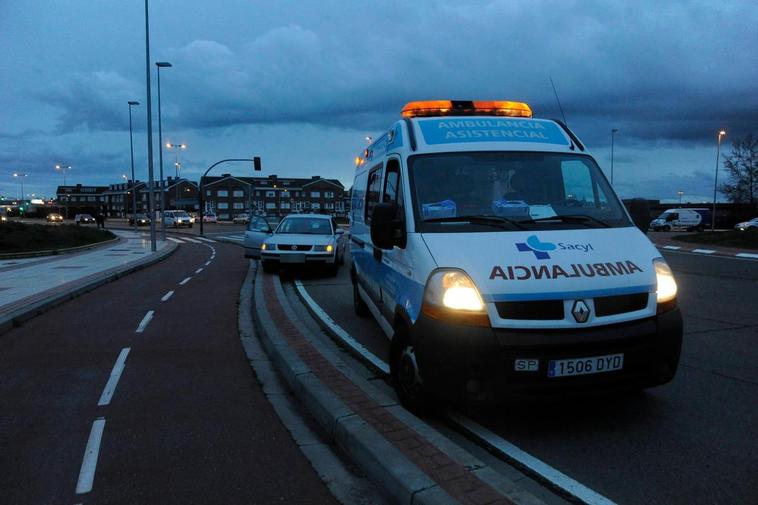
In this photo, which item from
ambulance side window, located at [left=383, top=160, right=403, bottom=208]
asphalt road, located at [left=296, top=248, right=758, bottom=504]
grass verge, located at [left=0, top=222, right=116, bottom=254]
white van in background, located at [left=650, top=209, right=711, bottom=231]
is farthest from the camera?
white van in background, located at [left=650, top=209, right=711, bottom=231]

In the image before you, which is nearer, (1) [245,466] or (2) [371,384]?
(1) [245,466]

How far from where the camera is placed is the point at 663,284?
404 centimetres

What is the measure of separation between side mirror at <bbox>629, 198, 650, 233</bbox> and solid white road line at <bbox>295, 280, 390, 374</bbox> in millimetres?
2822

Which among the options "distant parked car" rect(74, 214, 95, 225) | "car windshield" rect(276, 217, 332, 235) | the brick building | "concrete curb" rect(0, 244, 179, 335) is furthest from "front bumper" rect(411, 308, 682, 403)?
the brick building

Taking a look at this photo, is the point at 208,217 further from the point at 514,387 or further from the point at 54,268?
the point at 514,387

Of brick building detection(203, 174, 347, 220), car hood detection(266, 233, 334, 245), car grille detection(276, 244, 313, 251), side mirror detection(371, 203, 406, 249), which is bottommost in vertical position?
car grille detection(276, 244, 313, 251)

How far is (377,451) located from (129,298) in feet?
31.8

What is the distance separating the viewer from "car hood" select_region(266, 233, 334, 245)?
13875 mm

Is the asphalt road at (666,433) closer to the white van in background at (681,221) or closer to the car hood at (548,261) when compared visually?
the car hood at (548,261)

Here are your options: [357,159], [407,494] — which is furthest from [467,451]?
[357,159]

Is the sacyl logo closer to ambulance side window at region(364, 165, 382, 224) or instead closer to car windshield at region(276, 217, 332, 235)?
ambulance side window at region(364, 165, 382, 224)

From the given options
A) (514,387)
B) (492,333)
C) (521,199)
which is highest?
(521,199)

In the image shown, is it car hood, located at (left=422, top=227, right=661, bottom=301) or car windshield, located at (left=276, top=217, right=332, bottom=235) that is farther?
car windshield, located at (left=276, top=217, right=332, bottom=235)

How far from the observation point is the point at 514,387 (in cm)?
365
